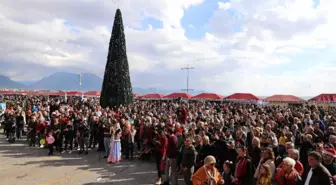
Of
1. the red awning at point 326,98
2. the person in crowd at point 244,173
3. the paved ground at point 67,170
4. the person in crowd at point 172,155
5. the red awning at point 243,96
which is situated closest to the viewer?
the person in crowd at point 244,173

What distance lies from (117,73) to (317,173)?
16498 mm

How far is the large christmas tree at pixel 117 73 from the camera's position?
19.5 metres

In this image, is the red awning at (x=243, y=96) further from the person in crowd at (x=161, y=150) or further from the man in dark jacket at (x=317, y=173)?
the man in dark jacket at (x=317, y=173)

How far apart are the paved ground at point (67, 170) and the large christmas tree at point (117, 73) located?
774 centimetres

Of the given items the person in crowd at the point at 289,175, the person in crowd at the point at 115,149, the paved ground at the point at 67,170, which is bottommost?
the paved ground at the point at 67,170

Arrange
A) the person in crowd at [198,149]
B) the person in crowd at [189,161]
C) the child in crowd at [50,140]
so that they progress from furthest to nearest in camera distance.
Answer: the child in crowd at [50,140]
the person in crowd at [198,149]
the person in crowd at [189,161]

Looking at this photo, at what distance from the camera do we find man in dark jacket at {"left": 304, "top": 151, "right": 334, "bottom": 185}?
4344mm

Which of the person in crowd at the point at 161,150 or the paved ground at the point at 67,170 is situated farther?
the paved ground at the point at 67,170

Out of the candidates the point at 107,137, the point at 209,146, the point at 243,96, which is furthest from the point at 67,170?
the point at 243,96

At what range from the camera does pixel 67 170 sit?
31.2 feet

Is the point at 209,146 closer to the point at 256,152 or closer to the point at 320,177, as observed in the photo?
the point at 256,152

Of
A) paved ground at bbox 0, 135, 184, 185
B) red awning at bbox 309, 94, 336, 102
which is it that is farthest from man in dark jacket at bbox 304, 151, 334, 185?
red awning at bbox 309, 94, 336, 102

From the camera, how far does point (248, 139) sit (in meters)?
9.25

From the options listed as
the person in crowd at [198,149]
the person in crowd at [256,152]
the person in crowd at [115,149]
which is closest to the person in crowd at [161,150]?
the person in crowd at [198,149]
